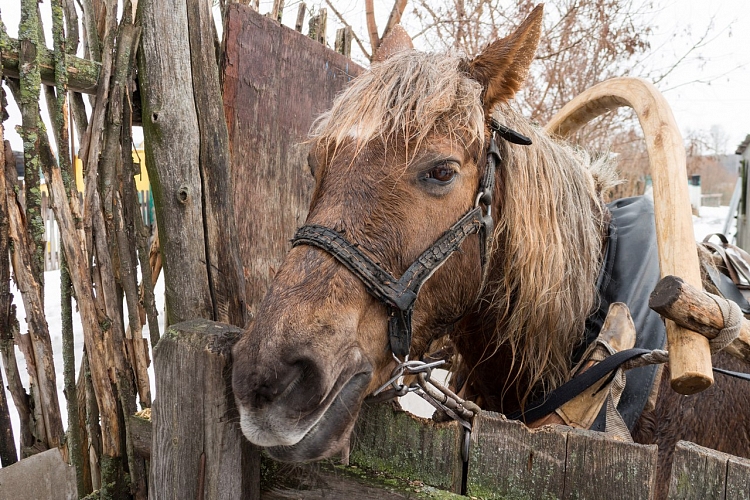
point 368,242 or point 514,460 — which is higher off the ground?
point 368,242

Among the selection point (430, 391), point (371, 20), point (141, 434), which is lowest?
point (141, 434)

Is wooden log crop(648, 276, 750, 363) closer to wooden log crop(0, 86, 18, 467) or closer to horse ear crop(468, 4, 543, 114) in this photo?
horse ear crop(468, 4, 543, 114)

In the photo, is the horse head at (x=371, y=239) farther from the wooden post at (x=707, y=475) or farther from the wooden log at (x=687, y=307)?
the wooden post at (x=707, y=475)

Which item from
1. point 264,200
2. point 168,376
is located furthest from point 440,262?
point 264,200

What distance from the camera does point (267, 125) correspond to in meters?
2.36

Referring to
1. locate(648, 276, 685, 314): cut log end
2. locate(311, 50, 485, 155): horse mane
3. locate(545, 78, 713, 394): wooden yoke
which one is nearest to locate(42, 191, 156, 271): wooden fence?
locate(311, 50, 485, 155): horse mane

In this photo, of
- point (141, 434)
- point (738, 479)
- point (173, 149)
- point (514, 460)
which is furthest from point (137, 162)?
point (738, 479)

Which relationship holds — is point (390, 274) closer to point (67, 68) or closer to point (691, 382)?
point (691, 382)

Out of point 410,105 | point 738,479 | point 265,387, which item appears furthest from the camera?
point 410,105

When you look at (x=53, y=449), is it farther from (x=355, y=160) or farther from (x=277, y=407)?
(x=355, y=160)

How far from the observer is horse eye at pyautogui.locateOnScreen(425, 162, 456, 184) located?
1.60 meters

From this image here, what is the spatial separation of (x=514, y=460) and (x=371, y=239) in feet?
2.23

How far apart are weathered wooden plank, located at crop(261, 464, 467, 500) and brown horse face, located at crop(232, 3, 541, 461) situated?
0.51ft

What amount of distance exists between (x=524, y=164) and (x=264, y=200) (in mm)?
1165
